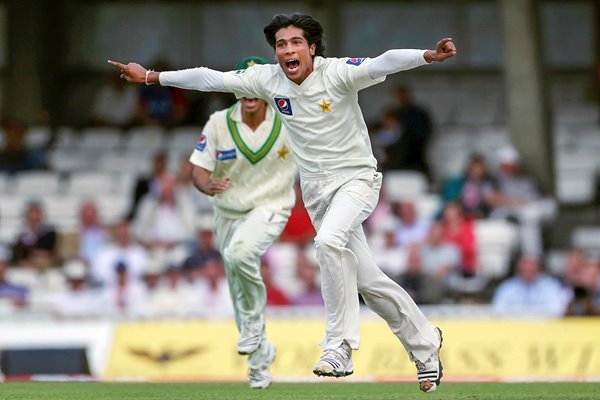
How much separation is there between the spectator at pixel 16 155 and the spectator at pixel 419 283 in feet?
19.0

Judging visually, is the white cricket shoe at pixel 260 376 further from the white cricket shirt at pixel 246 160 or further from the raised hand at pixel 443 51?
the raised hand at pixel 443 51

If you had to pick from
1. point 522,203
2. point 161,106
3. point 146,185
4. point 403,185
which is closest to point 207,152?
point 522,203

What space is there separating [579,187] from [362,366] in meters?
5.82

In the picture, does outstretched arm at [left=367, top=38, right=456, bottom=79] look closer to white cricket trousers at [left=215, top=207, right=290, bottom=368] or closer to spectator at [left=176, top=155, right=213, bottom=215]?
white cricket trousers at [left=215, top=207, right=290, bottom=368]

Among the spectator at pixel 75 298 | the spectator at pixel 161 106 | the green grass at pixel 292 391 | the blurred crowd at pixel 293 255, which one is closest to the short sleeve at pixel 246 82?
the green grass at pixel 292 391

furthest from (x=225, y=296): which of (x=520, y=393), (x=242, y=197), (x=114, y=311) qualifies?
(x=520, y=393)

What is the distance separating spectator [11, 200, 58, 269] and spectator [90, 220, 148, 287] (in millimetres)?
685

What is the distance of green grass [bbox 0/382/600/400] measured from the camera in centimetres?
829

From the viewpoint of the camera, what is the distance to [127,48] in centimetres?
2139

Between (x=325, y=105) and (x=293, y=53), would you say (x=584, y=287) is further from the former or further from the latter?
(x=293, y=53)

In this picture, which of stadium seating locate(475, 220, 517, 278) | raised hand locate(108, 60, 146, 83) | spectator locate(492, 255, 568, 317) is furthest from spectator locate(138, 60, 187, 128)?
raised hand locate(108, 60, 146, 83)

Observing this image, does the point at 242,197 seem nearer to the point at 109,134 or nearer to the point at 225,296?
the point at 225,296

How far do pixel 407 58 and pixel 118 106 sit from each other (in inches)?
515

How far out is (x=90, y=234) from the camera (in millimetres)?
15688
